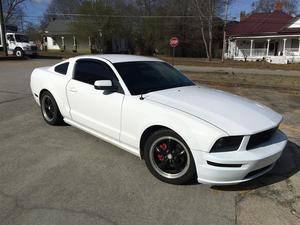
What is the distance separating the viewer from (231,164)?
3.27 m

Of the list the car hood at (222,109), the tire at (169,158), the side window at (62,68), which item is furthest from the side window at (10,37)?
the tire at (169,158)

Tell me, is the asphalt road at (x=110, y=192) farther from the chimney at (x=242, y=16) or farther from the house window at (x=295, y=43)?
the chimney at (x=242, y=16)

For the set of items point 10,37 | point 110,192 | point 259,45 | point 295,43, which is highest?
point 10,37

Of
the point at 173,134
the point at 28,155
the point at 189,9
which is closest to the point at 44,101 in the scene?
the point at 28,155

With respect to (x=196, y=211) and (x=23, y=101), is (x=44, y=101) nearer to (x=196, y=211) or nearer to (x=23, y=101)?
(x=23, y=101)

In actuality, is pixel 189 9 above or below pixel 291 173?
above

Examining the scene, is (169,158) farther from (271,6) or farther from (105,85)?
(271,6)

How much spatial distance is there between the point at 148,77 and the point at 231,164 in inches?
76.9

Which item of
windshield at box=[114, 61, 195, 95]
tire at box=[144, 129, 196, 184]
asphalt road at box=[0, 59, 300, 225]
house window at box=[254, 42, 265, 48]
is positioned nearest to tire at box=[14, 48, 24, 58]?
asphalt road at box=[0, 59, 300, 225]

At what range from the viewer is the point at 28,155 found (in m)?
4.54

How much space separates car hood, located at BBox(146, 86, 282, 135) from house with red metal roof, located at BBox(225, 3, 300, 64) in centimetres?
3288

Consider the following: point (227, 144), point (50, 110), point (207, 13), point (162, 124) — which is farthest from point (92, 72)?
point (207, 13)

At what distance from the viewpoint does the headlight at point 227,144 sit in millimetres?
3312

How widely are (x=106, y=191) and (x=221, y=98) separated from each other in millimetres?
2013
